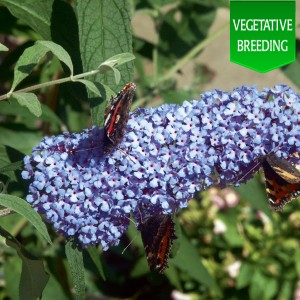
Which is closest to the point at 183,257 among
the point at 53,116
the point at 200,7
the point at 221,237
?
the point at 53,116

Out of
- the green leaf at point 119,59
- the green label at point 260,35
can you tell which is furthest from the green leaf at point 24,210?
the green label at point 260,35

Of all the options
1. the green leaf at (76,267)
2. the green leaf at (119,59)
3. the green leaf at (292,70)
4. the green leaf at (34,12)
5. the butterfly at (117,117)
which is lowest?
the green leaf at (292,70)

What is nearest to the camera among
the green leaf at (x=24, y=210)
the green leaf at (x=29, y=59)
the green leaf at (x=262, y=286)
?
the green leaf at (x=24, y=210)

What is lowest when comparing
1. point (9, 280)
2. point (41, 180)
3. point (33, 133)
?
point (9, 280)

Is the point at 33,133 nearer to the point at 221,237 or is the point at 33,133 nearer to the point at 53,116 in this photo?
the point at 53,116

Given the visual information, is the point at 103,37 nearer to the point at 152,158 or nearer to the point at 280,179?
the point at 152,158

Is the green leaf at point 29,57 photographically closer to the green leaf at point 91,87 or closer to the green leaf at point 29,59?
the green leaf at point 29,59

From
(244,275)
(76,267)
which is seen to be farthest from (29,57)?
(244,275)
